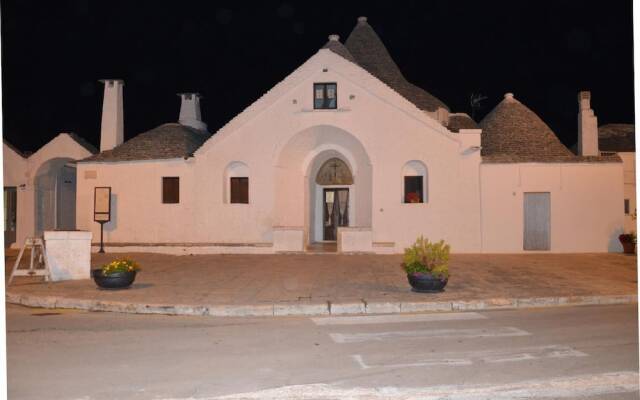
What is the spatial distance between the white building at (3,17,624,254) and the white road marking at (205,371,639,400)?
16.0 meters

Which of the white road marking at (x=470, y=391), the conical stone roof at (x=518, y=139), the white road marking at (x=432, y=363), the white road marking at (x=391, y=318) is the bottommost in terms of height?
the white road marking at (x=391, y=318)

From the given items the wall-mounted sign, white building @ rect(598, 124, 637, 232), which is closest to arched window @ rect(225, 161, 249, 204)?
the wall-mounted sign

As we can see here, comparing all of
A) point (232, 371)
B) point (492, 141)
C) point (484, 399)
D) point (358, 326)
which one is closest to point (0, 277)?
point (232, 371)

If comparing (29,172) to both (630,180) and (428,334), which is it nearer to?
(428,334)

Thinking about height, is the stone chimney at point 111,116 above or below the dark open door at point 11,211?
above

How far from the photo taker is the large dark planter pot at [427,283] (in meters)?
12.5

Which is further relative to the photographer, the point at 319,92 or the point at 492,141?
the point at 492,141

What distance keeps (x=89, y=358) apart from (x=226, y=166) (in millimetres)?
16813

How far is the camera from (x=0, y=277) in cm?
429

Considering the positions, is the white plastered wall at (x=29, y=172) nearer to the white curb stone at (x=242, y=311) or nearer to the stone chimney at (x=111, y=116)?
the stone chimney at (x=111, y=116)

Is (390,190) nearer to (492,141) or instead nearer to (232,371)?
(492,141)

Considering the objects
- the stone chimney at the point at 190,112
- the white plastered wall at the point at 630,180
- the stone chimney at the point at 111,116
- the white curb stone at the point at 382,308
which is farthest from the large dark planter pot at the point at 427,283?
the stone chimney at the point at 190,112

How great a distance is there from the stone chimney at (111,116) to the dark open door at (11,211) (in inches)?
165

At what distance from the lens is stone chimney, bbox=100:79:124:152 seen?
27.0 metres
